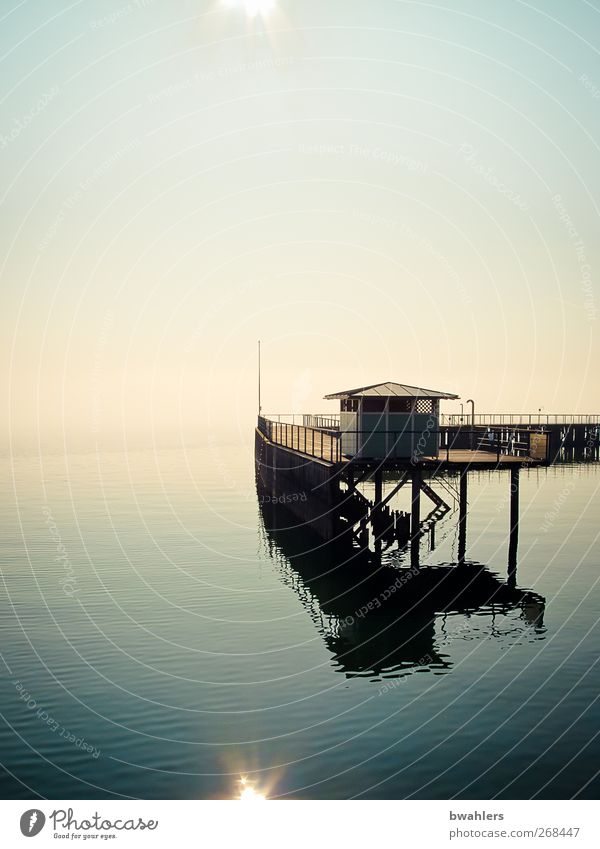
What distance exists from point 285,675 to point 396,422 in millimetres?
18184

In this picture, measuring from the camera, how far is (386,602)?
29.2 m

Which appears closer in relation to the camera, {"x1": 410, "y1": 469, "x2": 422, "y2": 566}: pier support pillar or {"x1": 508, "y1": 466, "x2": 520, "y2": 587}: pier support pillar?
{"x1": 508, "y1": 466, "x2": 520, "y2": 587}: pier support pillar

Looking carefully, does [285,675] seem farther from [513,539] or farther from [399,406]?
[399,406]

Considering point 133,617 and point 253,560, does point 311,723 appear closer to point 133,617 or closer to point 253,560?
point 133,617

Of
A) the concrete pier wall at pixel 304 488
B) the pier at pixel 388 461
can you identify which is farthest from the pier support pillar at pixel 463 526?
the concrete pier wall at pixel 304 488

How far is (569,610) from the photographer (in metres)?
27.6

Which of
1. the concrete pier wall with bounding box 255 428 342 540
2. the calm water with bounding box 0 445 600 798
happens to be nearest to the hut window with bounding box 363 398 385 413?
the concrete pier wall with bounding box 255 428 342 540

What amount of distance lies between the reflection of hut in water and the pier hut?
5.04 meters

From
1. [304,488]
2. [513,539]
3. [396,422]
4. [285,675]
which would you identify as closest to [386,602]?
[513,539]

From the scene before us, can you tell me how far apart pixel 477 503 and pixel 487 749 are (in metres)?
44.2

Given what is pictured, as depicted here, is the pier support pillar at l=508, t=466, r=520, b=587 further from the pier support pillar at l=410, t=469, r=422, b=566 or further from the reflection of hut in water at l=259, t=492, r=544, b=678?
the pier support pillar at l=410, t=469, r=422, b=566

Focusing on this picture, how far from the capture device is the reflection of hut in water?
75.0 ft

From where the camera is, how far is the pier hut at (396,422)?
121 feet
